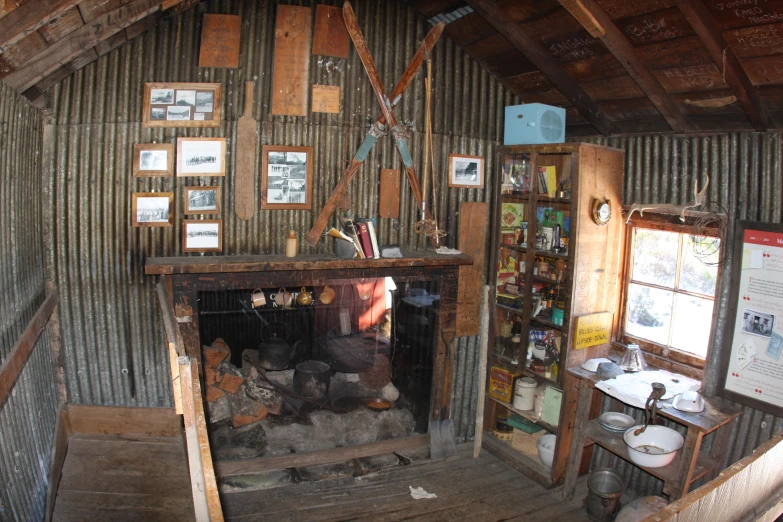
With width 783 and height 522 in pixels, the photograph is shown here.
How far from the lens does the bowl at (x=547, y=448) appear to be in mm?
5463

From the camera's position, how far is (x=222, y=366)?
5562mm

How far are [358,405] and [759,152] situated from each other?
4.24 metres

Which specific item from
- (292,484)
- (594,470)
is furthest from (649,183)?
(292,484)

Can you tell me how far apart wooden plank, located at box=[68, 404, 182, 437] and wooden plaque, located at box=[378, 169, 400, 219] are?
2.73 m

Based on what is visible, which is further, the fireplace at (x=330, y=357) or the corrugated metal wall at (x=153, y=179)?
the fireplace at (x=330, y=357)

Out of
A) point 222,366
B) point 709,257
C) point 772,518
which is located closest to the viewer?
point 772,518

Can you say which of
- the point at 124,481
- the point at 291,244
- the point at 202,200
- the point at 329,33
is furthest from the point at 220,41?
the point at 124,481

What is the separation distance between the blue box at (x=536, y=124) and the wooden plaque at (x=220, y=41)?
2.71 metres

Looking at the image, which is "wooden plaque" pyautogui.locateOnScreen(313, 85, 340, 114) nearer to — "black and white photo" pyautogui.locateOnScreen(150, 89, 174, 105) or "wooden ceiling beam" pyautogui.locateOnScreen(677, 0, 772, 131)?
"black and white photo" pyautogui.locateOnScreen(150, 89, 174, 105)

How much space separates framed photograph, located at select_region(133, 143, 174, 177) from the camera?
481 cm

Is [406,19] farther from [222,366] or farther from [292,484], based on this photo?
[292,484]

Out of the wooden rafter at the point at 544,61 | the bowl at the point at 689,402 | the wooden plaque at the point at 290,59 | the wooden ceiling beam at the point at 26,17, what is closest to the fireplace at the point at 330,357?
the wooden plaque at the point at 290,59

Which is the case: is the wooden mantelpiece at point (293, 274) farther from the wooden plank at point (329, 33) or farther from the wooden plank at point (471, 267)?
the wooden plank at point (329, 33)

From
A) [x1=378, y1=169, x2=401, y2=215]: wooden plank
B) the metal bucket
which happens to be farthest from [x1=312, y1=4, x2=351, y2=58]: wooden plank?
the metal bucket
